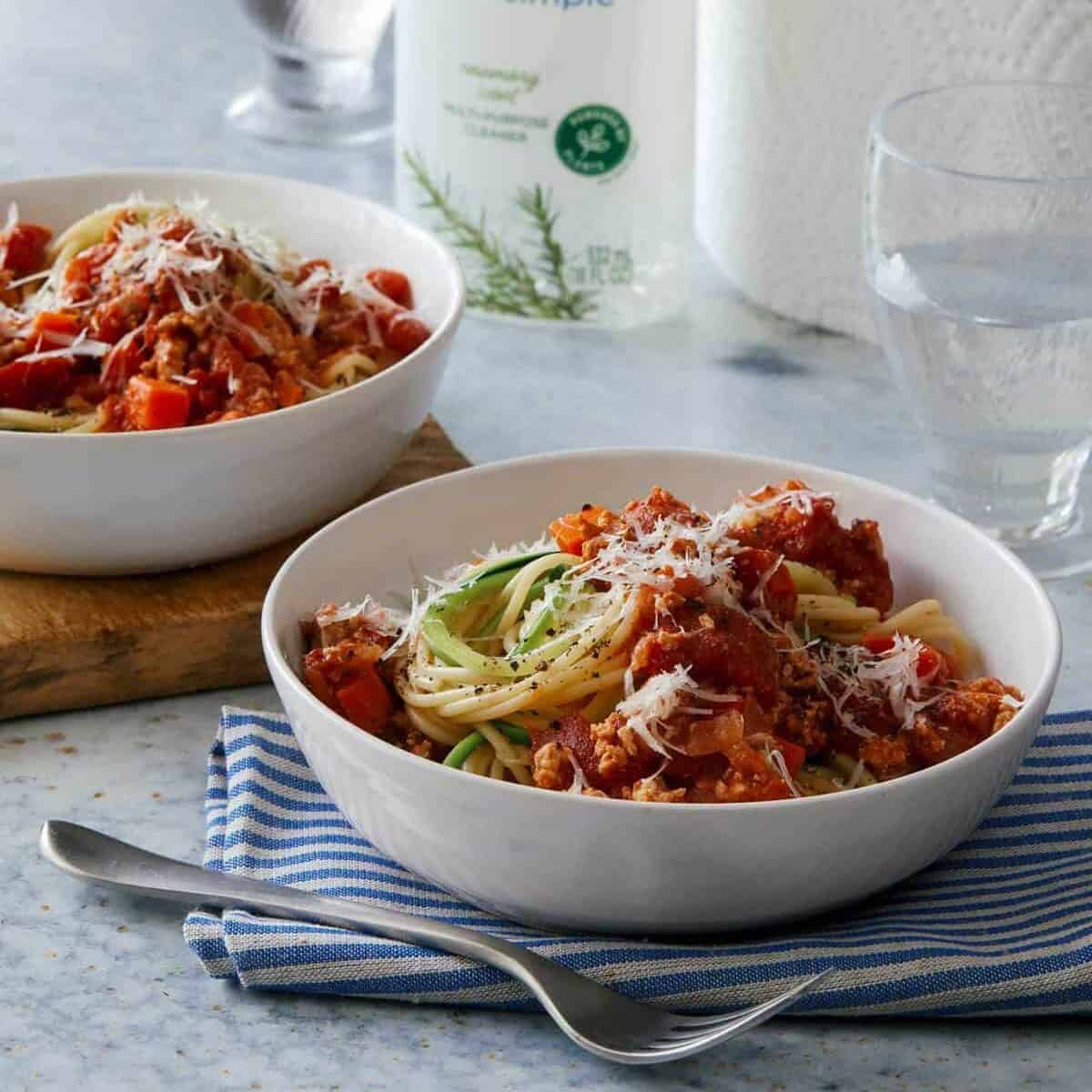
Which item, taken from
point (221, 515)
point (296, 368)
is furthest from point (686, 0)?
point (221, 515)

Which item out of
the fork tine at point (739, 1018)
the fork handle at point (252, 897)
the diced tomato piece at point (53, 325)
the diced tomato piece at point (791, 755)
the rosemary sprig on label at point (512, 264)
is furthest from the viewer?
the rosemary sprig on label at point (512, 264)

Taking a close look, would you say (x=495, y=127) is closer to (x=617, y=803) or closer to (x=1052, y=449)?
(x=1052, y=449)

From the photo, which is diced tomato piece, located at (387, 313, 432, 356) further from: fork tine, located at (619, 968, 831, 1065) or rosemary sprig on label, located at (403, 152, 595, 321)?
fork tine, located at (619, 968, 831, 1065)

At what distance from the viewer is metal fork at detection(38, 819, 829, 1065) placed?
56.0 inches

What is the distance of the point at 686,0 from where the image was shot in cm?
268

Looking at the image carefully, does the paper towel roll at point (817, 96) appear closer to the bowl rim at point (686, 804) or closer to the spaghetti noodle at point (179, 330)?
the spaghetti noodle at point (179, 330)

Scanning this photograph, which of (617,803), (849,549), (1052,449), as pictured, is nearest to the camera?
(617,803)

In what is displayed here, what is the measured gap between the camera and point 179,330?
2262mm

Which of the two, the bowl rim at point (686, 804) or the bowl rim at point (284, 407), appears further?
the bowl rim at point (284, 407)

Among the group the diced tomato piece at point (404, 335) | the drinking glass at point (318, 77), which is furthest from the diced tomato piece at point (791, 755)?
the drinking glass at point (318, 77)

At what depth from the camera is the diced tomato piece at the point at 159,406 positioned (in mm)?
2168

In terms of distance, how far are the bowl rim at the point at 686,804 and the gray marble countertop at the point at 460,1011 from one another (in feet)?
0.68

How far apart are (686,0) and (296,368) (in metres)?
0.82

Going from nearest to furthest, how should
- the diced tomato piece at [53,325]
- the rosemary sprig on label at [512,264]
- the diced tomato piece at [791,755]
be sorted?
the diced tomato piece at [791,755], the diced tomato piece at [53,325], the rosemary sprig on label at [512,264]
